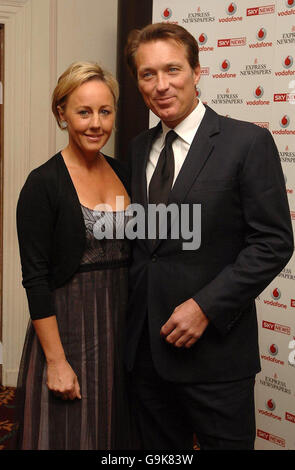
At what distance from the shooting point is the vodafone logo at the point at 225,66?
3.06 metres

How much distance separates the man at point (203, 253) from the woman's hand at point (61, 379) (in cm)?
20

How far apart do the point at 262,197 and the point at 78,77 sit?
2.22 feet

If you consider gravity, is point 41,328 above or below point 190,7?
below

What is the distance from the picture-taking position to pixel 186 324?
1666 mm

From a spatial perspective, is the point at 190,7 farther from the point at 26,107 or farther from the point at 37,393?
the point at 37,393

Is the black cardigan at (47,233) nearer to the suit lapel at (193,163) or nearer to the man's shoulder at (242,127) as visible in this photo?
the suit lapel at (193,163)

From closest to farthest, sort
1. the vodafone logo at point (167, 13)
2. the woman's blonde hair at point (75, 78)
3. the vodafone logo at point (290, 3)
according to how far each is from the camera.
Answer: the woman's blonde hair at point (75, 78) → the vodafone logo at point (290, 3) → the vodafone logo at point (167, 13)

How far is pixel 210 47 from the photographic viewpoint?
3.13 m

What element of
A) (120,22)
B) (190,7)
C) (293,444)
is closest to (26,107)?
(120,22)

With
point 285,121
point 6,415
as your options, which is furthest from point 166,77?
point 6,415

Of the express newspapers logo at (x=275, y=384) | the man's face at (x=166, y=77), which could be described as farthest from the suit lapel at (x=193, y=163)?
the express newspapers logo at (x=275, y=384)

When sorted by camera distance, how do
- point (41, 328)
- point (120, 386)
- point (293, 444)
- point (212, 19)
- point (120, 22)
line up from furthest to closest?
1. point (120, 22)
2. point (212, 19)
3. point (293, 444)
4. point (120, 386)
5. point (41, 328)

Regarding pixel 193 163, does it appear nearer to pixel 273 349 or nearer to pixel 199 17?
pixel 273 349

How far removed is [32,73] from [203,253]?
2.33 meters
